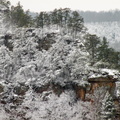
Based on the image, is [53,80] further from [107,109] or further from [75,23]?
[75,23]

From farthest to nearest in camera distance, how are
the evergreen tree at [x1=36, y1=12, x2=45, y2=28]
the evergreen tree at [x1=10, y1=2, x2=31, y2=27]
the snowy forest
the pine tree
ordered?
the evergreen tree at [x1=36, y1=12, x2=45, y2=28], the evergreen tree at [x1=10, y1=2, x2=31, y2=27], the snowy forest, the pine tree

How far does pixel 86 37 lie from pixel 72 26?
20.8 ft

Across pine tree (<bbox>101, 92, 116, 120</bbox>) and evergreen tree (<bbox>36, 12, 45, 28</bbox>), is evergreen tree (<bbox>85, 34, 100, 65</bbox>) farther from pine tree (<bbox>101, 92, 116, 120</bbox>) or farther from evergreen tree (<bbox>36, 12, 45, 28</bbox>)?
pine tree (<bbox>101, 92, 116, 120</bbox>)

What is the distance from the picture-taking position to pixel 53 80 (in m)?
46.8

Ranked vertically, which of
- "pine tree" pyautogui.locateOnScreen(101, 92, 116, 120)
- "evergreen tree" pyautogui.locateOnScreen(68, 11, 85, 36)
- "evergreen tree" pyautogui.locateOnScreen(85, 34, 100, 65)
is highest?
"evergreen tree" pyautogui.locateOnScreen(68, 11, 85, 36)

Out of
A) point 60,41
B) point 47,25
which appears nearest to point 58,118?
point 60,41

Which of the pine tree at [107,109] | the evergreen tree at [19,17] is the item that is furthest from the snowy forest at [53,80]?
the evergreen tree at [19,17]

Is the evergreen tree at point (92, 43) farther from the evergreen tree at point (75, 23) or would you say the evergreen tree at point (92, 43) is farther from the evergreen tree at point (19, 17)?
the evergreen tree at point (19, 17)

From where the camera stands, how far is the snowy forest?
42875mm

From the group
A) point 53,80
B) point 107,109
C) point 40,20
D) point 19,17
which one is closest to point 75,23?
point 40,20

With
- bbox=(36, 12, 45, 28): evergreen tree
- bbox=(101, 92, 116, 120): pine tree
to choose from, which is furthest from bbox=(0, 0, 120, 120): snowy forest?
bbox=(36, 12, 45, 28): evergreen tree

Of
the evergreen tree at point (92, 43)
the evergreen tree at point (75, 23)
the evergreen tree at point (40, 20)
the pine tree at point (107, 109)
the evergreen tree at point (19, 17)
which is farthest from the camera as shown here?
the evergreen tree at point (75, 23)

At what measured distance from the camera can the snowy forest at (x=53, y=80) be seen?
4288cm

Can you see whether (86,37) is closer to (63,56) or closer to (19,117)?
(63,56)
